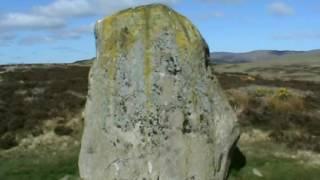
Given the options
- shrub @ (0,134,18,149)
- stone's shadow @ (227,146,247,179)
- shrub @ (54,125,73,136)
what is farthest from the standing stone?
shrub @ (54,125,73,136)

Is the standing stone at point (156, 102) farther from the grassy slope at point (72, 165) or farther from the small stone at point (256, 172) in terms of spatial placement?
the small stone at point (256, 172)

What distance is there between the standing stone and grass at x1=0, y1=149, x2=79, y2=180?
4.09m

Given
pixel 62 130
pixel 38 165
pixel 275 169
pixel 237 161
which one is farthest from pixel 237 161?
pixel 62 130

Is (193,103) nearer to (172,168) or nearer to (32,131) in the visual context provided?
(172,168)

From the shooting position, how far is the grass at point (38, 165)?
57.1 ft

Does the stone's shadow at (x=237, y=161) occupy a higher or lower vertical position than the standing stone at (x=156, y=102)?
lower

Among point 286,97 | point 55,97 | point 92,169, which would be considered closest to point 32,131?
point 55,97

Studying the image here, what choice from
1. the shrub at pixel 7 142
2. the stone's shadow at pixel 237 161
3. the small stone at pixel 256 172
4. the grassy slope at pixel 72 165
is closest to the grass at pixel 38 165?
the grassy slope at pixel 72 165

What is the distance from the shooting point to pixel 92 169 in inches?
531

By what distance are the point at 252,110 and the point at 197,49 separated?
47.2 ft

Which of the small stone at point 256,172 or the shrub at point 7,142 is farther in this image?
the shrub at point 7,142

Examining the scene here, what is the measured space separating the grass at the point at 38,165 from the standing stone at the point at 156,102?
13.4 feet

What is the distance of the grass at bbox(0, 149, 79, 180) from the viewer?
1739 cm

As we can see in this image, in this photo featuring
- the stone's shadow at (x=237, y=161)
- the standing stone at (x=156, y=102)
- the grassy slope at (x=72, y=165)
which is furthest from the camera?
the grassy slope at (x=72, y=165)
